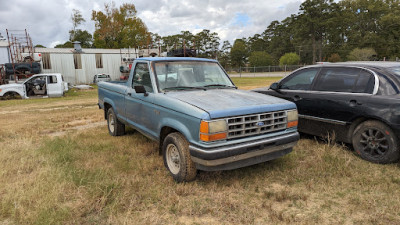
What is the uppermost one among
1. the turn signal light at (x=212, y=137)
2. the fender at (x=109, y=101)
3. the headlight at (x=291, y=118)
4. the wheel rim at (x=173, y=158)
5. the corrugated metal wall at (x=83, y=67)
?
the corrugated metal wall at (x=83, y=67)

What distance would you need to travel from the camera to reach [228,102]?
3.63 m

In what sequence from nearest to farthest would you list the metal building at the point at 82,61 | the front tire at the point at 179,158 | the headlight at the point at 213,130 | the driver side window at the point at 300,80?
1. the headlight at the point at 213,130
2. the front tire at the point at 179,158
3. the driver side window at the point at 300,80
4. the metal building at the point at 82,61

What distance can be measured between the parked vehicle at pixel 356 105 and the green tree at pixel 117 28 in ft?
148

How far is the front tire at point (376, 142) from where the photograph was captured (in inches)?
160

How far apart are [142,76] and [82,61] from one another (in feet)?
96.8

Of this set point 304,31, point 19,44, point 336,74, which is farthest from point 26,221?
point 304,31

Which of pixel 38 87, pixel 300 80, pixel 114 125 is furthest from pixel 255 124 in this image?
pixel 38 87

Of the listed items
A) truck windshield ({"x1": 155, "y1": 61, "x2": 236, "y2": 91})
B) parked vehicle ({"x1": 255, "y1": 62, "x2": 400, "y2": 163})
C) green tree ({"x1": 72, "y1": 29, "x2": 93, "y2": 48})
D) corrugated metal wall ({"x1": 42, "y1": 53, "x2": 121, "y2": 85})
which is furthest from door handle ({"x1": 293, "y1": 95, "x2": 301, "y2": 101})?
green tree ({"x1": 72, "y1": 29, "x2": 93, "y2": 48})

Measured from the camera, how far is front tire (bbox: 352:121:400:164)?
13.3 ft

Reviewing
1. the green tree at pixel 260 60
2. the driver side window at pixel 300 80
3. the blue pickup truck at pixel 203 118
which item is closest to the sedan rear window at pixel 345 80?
the driver side window at pixel 300 80

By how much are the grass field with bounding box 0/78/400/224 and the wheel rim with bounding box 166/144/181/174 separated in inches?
6.3

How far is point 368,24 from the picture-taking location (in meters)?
73.1

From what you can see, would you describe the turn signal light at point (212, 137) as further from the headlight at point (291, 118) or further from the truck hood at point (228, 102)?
the headlight at point (291, 118)

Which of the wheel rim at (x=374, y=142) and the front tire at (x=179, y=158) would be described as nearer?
the front tire at (x=179, y=158)
